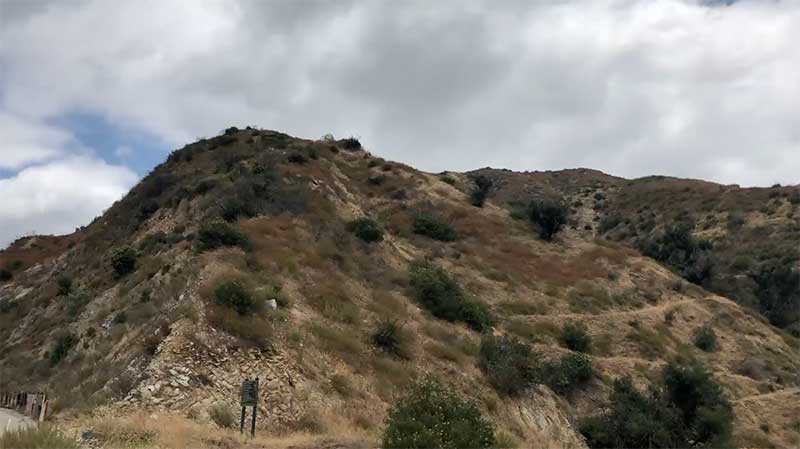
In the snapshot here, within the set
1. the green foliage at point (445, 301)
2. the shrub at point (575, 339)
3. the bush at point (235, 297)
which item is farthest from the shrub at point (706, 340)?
the bush at point (235, 297)

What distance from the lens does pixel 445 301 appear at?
98.1 ft

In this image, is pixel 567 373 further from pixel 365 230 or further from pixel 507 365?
pixel 365 230

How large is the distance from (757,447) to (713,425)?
20.9 ft

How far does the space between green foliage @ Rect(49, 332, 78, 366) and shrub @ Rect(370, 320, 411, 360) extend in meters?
11.5

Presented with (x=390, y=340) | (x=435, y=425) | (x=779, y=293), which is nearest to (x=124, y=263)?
(x=390, y=340)

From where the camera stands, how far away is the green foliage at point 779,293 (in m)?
50.2

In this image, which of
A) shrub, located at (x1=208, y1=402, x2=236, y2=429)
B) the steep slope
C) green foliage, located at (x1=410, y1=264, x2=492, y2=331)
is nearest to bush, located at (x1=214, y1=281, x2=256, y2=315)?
the steep slope

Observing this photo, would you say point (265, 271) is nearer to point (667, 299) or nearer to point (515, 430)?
point (515, 430)

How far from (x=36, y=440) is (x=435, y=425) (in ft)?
21.8

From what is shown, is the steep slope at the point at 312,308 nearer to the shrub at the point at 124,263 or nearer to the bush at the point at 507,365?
the shrub at the point at 124,263

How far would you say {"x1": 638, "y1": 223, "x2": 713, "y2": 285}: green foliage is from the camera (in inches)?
2197

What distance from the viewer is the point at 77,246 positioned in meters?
42.0

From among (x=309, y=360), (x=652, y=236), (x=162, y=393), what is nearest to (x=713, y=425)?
(x=309, y=360)

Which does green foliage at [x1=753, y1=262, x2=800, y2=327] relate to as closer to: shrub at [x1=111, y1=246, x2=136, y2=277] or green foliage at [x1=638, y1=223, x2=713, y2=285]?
green foliage at [x1=638, y1=223, x2=713, y2=285]
